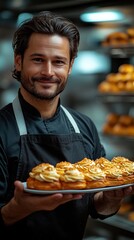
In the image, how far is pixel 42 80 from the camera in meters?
1.70

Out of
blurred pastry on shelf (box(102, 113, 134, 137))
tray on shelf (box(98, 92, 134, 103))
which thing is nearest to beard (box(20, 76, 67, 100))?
tray on shelf (box(98, 92, 134, 103))

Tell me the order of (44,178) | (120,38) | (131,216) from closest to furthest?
(44,178)
(131,216)
(120,38)

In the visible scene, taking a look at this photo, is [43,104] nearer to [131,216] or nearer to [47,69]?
[47,69]

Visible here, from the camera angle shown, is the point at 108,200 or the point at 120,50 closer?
the point at 108,200

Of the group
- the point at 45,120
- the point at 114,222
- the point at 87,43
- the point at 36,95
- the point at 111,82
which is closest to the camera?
the point at 36,95

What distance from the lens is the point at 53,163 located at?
1.83 meters

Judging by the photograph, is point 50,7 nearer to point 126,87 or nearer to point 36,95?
point 126,87

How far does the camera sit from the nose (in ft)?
5.54

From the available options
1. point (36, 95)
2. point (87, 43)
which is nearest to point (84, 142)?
point (36, 95)

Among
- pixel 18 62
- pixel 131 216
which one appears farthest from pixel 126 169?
pixel 131 216

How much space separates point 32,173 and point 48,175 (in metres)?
0.06

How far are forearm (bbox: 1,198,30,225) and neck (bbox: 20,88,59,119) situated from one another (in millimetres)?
450

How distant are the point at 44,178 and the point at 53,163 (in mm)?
222

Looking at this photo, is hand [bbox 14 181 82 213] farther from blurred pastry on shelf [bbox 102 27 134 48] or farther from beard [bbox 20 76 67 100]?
Answer: blurred pastry on shelf [bbox 102 27 134 48]
